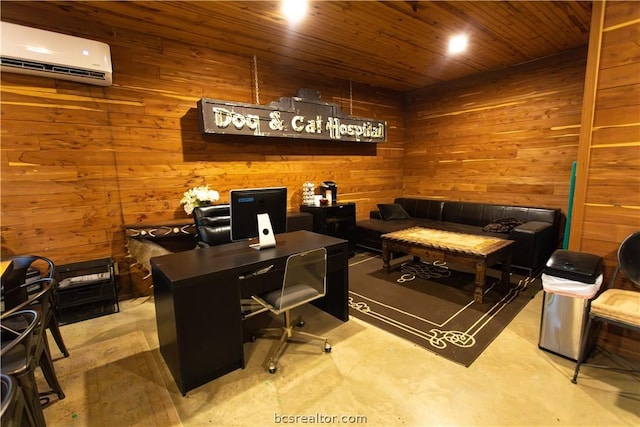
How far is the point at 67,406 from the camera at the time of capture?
1825 millimetres

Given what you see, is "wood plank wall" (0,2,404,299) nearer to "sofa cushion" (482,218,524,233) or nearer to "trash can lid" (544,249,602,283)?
"sofa cushion" (482,218,524,233)

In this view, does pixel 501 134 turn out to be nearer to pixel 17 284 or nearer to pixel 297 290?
pixel 297 290

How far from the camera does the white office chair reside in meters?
1.97

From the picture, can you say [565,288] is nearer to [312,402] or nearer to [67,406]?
[312,402]

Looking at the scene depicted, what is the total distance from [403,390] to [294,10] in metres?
3.25

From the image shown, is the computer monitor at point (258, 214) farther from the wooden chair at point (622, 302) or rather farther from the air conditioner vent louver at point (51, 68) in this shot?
the wooden chair at point (622, 302)

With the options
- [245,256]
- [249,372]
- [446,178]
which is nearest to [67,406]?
[249,372]

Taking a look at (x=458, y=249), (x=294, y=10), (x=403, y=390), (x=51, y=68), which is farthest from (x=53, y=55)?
(x=458, y=249)

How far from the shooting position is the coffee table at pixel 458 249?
2922 mm

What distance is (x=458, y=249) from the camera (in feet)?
9.84

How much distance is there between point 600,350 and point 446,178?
142 inches

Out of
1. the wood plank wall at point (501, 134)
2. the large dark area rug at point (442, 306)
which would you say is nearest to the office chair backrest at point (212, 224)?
the large dark area rug at point (442, 306)

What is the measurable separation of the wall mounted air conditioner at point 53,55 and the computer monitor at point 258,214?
2021mm

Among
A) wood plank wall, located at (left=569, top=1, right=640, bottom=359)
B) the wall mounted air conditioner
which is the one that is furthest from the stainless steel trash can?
the wall mounted air conditioner
